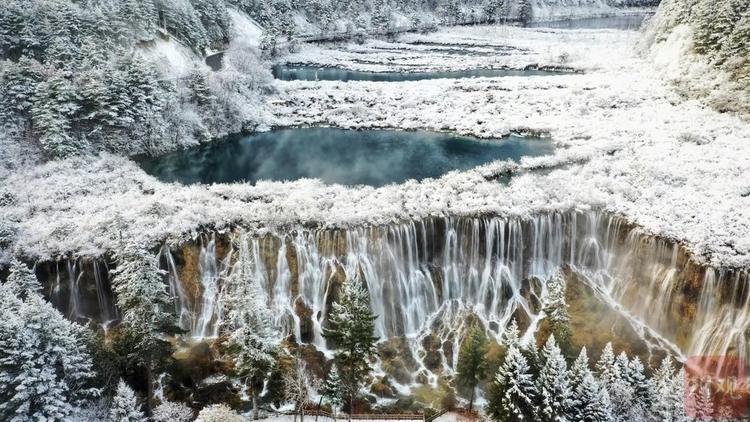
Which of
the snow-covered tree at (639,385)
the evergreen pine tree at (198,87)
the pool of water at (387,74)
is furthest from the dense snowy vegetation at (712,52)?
the evergreen pine tree at (198,87)

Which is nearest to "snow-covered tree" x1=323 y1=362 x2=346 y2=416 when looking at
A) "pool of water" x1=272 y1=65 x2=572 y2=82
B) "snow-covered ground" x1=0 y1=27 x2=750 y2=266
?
"snow-covered ground" x1=0 y1=27 x2=750 y2=266

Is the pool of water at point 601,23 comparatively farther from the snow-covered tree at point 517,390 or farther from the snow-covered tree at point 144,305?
the snow-covered tree at point 144,305

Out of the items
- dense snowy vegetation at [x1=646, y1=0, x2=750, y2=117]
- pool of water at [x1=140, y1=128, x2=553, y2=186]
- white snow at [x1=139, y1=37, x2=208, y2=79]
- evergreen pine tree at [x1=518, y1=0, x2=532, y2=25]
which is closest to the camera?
pool of water at [x1=140, y1=128, x2=553, y2=186]

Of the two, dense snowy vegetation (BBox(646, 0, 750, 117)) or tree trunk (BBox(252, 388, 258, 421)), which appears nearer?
tree trunk (BBox(252, 388, 258, 421))

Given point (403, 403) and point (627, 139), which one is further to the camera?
point (627, 139)

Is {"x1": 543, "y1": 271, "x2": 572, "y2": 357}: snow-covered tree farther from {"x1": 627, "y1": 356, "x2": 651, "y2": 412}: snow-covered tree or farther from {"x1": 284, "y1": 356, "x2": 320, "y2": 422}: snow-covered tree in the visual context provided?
{"x1": 284, "y1": 356, "x2": 320, "y2": 422}: snow-covered tree

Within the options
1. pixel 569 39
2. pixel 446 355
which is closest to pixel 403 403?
pixel 446 355

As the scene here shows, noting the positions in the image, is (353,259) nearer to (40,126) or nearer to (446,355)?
(446,355)
